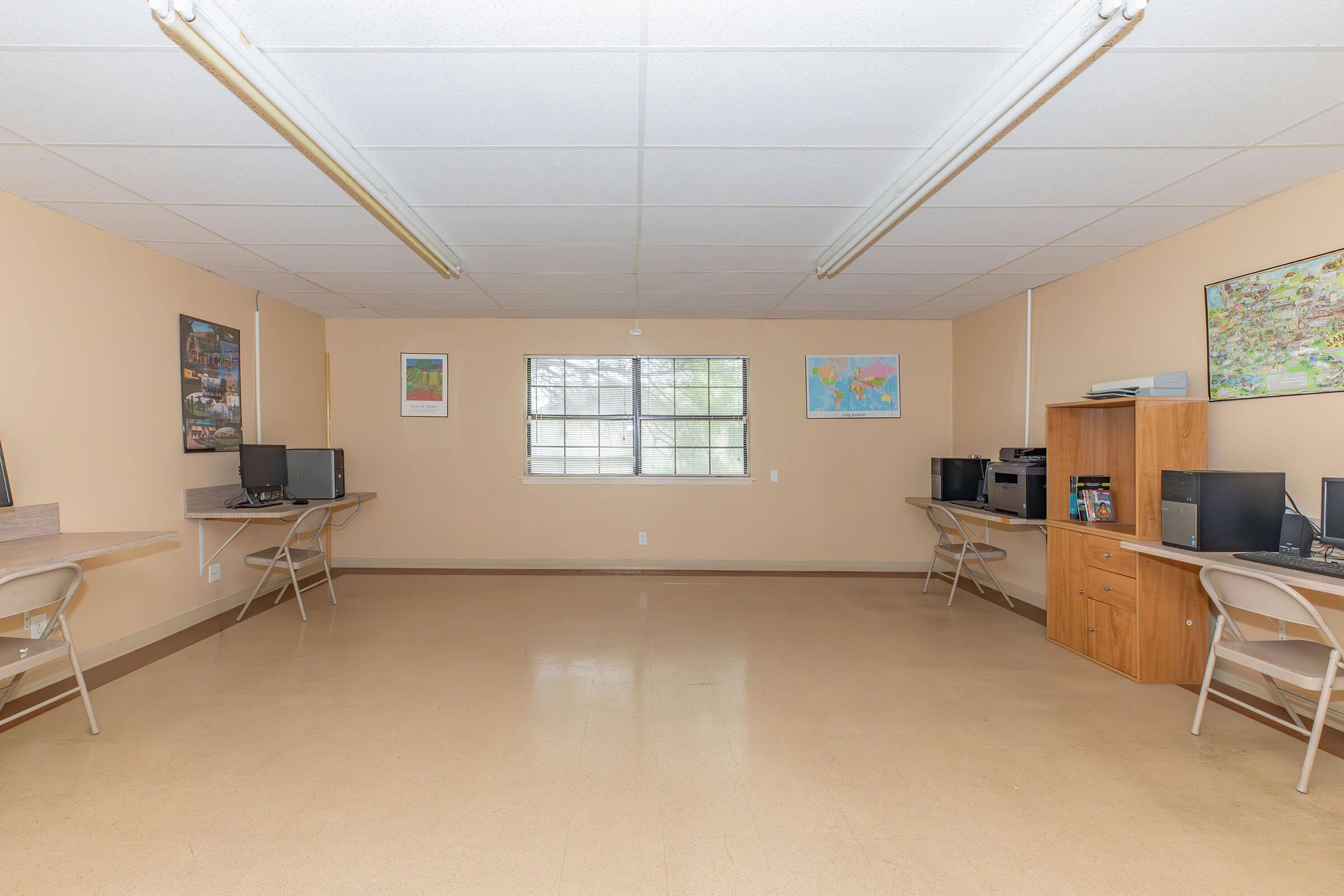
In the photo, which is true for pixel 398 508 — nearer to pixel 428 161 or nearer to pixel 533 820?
pixel 428 161

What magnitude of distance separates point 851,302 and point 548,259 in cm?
278

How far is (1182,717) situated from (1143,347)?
221cm

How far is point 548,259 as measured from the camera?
14.5ft

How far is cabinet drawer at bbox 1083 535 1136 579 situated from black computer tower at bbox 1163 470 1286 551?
494 mm

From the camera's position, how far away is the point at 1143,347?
4062 mm

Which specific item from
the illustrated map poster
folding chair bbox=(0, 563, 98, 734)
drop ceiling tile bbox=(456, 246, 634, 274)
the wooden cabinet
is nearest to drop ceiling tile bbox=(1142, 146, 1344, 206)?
the illustrated map poster

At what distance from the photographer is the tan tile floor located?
2.04 metres

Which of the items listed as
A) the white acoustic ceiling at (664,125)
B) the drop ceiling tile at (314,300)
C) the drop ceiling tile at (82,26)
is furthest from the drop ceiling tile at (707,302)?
the drop ceiling tile at (82,26)

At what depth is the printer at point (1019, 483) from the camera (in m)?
4.58

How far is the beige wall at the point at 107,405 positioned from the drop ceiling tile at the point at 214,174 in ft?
2.75

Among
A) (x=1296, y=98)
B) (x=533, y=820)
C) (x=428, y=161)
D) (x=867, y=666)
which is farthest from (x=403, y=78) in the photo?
(x=867, y=666)

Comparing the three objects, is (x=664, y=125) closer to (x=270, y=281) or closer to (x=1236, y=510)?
(x=1236, y=510)

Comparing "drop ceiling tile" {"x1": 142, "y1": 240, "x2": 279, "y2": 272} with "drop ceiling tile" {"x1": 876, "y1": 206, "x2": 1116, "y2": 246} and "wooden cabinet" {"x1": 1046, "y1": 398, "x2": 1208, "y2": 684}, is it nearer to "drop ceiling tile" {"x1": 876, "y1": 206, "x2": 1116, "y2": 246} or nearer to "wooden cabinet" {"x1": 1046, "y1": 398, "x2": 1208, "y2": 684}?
"drop ceiling tile" {"x1": 876, "y1": 206, "x2": 1116, "y2": 246}

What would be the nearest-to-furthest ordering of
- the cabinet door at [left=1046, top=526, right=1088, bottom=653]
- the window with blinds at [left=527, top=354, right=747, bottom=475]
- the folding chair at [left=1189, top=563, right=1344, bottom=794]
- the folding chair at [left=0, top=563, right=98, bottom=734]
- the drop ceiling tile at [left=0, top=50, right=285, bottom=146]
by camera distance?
the drop ceiling tile at [left=0, top=50, right=285, bottom=146] → the folding chair at [left=1189, top=563, right=1344, bottom=794] → the folding chair at [left=0, top=563, right=98, bottom=734] → the cabinet door at [left=1046, top=526, right=1088, bottom=653] → the window with blinds at [left=527, top=354, right=747, bottom=475]
